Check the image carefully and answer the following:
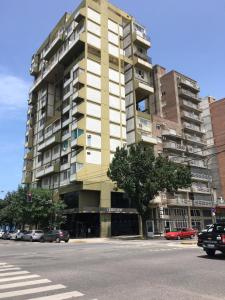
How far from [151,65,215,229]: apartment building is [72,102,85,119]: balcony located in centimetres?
1743

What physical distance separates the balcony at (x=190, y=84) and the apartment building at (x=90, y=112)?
39.9 feet

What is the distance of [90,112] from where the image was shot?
53.8 meters

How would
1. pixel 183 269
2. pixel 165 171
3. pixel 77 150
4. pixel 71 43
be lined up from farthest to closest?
pixel 71 43 → pixel 77 150 → pixel 165 171 → pixel 183 269

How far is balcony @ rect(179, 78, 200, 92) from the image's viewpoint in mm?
74750

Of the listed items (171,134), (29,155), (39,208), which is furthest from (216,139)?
(39,208)

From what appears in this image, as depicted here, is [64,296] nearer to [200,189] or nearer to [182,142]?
[200,189]

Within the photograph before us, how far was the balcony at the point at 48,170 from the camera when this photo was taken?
5703 centimetres

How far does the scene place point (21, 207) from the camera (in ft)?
167

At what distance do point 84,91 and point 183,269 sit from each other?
4497 cm

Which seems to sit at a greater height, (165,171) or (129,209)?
(165,171)

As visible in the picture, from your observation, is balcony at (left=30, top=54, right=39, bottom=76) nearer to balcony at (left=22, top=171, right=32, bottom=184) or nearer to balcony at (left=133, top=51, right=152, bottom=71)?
balcony at (left=22, top=171, right=32, bottom=184)

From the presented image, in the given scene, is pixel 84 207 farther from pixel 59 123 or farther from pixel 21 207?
pixel 59 123

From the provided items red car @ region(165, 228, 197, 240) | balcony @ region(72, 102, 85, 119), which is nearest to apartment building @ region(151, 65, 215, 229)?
red car @ region(165, 228, 197, 240)

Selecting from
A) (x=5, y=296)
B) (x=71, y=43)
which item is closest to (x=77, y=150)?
(x=71, y=43)
